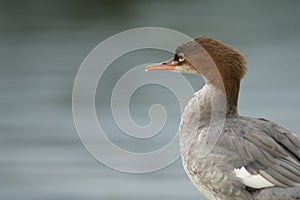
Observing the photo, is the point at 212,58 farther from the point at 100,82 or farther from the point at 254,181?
the point at 100,82

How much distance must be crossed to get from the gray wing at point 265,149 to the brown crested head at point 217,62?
0.30 metres

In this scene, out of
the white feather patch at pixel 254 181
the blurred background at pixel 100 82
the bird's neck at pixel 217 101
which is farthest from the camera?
the blurred background at pixel 100 82

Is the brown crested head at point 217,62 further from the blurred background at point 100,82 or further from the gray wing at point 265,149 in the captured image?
the blurred background at point 100,82

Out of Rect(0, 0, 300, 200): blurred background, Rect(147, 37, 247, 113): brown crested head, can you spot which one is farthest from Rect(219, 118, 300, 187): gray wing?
Rect(0, 0, 300, 200): blurred background

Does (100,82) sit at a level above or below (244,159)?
above

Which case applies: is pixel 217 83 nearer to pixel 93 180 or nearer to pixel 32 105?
pixel 93 180

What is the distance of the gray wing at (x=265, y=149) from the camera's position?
6.20 meters

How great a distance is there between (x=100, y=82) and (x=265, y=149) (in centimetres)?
695

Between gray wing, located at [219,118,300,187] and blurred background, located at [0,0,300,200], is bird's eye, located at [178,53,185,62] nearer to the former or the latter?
gray wing, located at [219,118,300,187]

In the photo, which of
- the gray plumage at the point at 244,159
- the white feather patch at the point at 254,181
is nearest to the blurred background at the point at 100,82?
the gray plumage at the point at 244,159

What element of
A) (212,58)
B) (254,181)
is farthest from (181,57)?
(254,181)

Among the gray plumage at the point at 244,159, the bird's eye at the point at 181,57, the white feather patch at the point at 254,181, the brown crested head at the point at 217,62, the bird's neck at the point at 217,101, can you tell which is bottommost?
the white feather patch at the point at 254,181

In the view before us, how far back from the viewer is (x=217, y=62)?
266 inches

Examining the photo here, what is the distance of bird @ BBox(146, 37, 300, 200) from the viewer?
6234 millimetres
